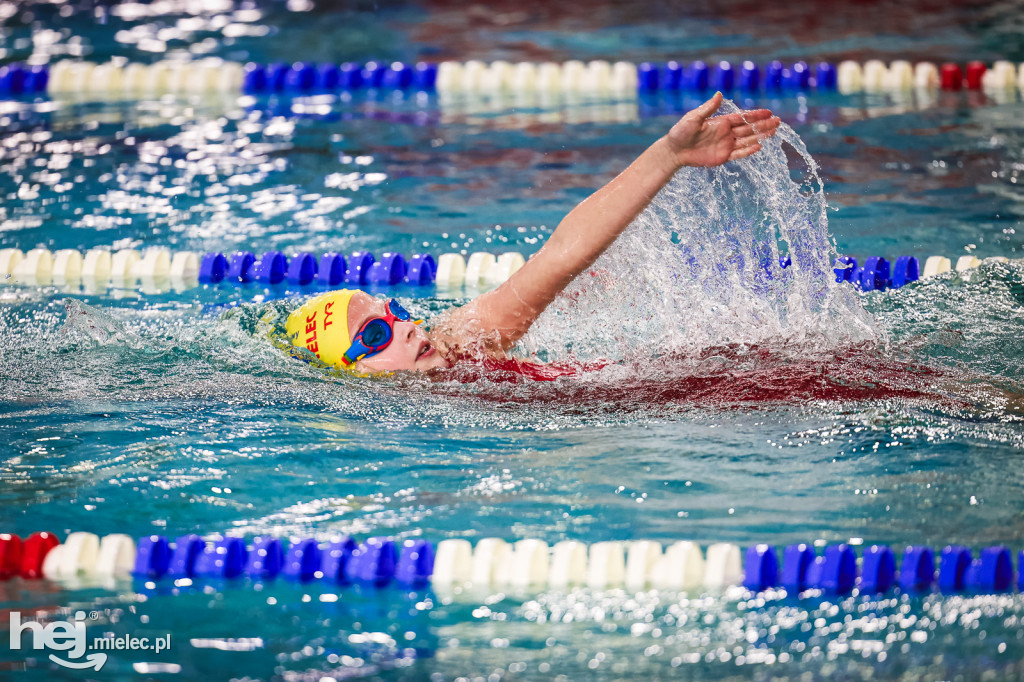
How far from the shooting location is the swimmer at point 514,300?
304 centimetres

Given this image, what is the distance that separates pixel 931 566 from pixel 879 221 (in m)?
2.66

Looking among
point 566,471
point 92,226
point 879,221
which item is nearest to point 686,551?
point 566,471

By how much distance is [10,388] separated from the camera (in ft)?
11.8

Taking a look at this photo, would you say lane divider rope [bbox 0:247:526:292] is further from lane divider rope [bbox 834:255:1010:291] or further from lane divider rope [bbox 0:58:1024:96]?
lane divider rope [bbox 0:58:1024:96]

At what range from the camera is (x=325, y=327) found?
346cm

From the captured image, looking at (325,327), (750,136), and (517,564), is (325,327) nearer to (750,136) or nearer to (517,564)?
(517,564)

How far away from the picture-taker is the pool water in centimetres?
241

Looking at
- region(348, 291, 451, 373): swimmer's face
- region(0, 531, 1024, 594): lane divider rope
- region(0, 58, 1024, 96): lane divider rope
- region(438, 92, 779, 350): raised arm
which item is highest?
region(0, 58, 1024, 96): lane divider rope

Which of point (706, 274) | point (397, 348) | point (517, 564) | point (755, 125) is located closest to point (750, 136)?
point (755, 125)

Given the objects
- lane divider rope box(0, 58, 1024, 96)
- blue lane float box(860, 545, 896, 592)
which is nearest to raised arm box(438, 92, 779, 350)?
blue lane float box(860, 545, 896, 592)

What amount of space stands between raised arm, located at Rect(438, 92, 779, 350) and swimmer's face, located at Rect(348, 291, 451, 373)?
0.34 ft

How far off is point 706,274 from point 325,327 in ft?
4.09

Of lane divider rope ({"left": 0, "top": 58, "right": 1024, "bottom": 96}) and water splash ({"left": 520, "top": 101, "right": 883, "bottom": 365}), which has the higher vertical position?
lane divider rope ({"left": 0, "top": 58, "right": 1024, "bottom": 96})

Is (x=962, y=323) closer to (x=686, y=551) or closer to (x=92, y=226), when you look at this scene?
(x=686, y=551)
